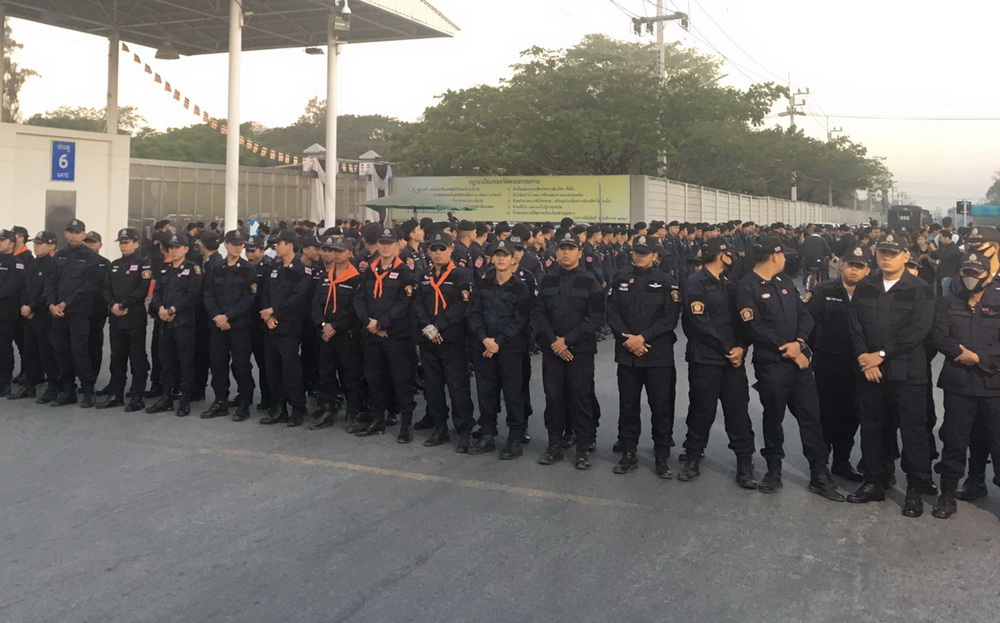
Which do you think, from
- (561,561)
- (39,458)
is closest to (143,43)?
(39,458)

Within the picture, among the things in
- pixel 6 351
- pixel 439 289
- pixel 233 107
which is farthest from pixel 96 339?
pixel 233 107

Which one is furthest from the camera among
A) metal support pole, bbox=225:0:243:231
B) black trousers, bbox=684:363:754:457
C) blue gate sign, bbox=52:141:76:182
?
metal support pole, bbox=225:0:243:231

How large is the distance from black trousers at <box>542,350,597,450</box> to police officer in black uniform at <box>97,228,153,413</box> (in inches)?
171

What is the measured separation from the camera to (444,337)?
23.5 feet

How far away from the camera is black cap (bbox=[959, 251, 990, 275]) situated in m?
5.37

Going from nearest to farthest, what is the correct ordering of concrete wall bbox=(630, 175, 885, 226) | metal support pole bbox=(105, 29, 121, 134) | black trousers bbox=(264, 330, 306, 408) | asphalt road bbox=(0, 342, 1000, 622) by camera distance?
asphalt road bbox=(0, 342, 1000, 622)
black trousers bbox=(264, 330, 306, 408)
metal support pole bbox=(105, 29, 121, 134)
concrete wall bbox=(630, 175, 885, 226)

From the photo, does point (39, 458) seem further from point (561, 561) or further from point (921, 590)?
point (921, 590)

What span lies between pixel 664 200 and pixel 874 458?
2315 centimetres

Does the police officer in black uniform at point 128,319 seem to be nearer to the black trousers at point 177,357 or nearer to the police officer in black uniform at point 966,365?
the black trousers at point 177,357

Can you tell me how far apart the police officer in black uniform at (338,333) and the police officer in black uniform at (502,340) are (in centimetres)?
131

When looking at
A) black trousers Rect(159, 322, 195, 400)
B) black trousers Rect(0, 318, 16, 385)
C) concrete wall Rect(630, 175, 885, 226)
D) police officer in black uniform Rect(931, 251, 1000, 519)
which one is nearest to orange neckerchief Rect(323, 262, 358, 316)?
black trousers Rect(159, 322, 195, 400)

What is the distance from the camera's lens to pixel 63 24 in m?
21.8

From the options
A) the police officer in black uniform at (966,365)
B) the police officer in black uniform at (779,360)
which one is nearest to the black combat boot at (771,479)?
the police officer in black uniform at (779,360)

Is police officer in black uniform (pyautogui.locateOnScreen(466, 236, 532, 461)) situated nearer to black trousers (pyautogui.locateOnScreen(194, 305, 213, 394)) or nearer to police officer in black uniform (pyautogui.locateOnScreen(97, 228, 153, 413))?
black trousers (pyautogui.locateOnScreen(194, 305, 213, 394))
